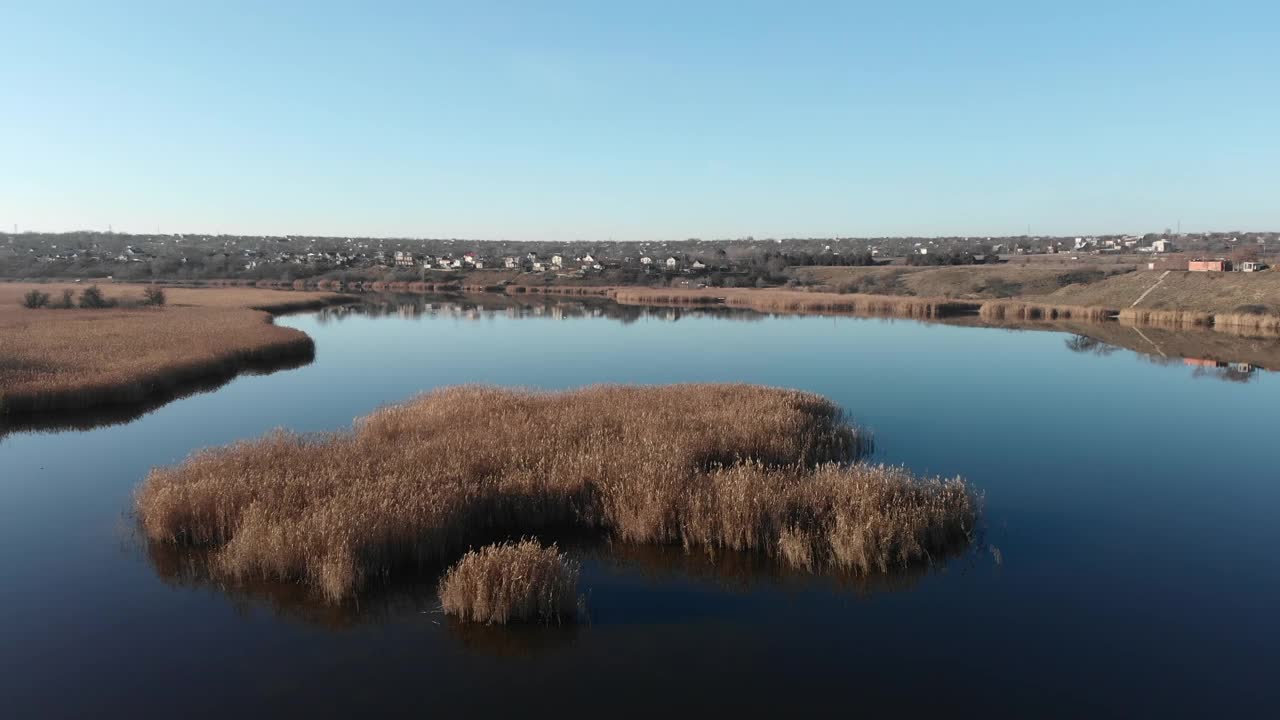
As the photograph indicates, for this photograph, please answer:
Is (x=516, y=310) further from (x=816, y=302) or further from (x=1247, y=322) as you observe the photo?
(x=1247, y=322)

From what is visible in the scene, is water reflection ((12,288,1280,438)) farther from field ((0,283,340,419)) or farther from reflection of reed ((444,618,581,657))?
reflection of reed ((444,618,581,657))

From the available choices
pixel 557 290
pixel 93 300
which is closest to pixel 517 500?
pixel 93 300

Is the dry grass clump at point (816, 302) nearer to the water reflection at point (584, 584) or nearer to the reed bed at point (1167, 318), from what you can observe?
the reed bed at point (1167, 318)

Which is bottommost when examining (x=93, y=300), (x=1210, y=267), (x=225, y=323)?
(x=225, y=323)

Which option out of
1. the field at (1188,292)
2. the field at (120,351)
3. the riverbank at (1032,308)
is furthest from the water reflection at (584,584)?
the field at (1188,292)

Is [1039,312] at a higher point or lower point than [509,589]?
higher

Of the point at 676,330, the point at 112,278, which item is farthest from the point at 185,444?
the point at 112,278

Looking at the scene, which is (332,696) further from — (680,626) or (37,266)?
(37,266)
